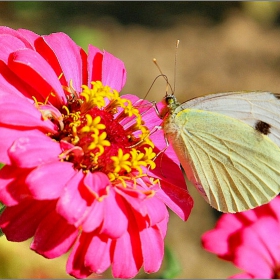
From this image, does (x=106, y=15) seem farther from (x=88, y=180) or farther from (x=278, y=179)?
(x=88, y=180)

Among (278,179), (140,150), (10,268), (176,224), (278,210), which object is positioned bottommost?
(176,224)

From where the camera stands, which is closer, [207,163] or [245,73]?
[207,163]

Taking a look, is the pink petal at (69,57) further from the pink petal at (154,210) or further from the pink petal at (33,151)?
the pink petal at (154,210)

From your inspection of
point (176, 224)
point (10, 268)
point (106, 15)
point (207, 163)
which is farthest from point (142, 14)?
point (207, 163)

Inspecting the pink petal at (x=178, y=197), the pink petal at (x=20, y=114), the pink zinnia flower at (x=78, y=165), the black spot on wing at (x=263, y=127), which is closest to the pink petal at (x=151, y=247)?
the pink zinnia flower at (x=78, y=165)

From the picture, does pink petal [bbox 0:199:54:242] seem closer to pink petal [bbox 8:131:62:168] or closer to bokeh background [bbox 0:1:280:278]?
pink petal [bbox 8:131:62:168]

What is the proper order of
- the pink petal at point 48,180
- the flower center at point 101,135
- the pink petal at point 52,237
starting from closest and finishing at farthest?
the pink petal at point 48,180, the pink petal at point 52,237, the flower center at point 101,135
